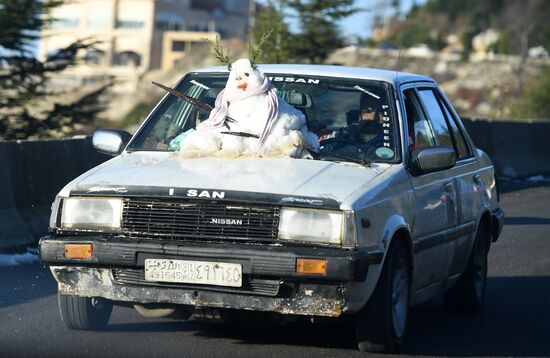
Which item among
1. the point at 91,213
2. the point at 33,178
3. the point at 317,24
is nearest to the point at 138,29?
the point at 317,24

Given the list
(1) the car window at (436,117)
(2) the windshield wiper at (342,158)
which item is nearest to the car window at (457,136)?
(1) the car window at (436,117)

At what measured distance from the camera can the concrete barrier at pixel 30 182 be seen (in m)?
11.3

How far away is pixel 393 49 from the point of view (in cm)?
10712

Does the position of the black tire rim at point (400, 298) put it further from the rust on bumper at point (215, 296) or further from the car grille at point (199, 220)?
the car grille at point (199, 220)

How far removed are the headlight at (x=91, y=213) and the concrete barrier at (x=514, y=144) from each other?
1455 cm

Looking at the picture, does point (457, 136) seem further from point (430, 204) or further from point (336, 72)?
point (430, 204)

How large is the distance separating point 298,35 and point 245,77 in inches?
1115

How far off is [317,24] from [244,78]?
2852cm

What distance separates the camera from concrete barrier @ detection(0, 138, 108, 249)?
445 inches

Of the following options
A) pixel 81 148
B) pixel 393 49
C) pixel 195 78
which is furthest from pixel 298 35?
pixel 393 49

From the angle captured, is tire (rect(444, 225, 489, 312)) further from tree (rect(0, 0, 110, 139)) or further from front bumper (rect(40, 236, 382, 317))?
tree (rect(0, 0, 110, 139))

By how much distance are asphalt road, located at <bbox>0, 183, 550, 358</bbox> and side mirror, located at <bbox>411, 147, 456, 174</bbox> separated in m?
1.04

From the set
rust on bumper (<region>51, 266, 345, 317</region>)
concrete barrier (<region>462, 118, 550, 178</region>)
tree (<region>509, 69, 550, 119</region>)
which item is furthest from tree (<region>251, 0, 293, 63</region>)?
rust on bumper (<region>51, 266, 345, 317</region>)

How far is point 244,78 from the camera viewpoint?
754cm
